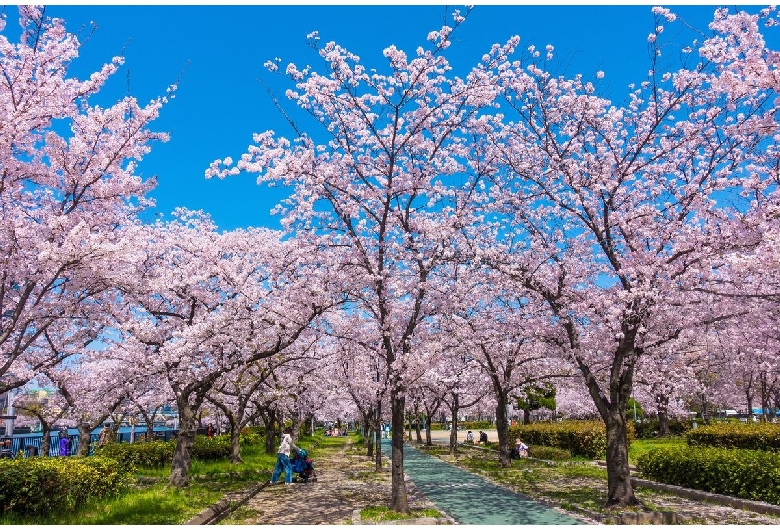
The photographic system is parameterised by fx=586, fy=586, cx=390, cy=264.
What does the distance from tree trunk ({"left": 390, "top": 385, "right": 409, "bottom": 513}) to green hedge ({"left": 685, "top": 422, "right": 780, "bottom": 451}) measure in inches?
458

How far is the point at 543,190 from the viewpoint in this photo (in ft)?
45.1

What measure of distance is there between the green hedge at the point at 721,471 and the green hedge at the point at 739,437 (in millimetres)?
3193

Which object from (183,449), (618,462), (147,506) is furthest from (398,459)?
(183,449)

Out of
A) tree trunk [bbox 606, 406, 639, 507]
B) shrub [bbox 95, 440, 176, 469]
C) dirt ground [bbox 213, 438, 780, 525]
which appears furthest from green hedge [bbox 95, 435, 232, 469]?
tree trunk [bbox 606, 406, 639, 507]

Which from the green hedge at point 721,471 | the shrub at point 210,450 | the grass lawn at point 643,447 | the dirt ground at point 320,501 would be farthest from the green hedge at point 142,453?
the grass lawn at point 643,447

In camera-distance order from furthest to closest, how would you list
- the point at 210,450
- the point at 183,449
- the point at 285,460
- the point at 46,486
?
1. the point at 210,450
2. the point at 285,460
3. the point at 183,449
4. the point at 46,486

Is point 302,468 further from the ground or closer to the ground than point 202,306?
closer to the ground

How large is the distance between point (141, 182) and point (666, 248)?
11.1 meters

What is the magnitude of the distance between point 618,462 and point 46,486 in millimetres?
11220

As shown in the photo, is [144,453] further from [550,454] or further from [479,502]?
[550,454]

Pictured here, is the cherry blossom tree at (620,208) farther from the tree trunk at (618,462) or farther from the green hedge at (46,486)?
the green hedge at (46,486)

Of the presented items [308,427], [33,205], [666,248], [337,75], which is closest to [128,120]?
[33,205]

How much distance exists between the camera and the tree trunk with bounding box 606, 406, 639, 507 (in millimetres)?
12336

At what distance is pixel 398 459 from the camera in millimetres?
12719
